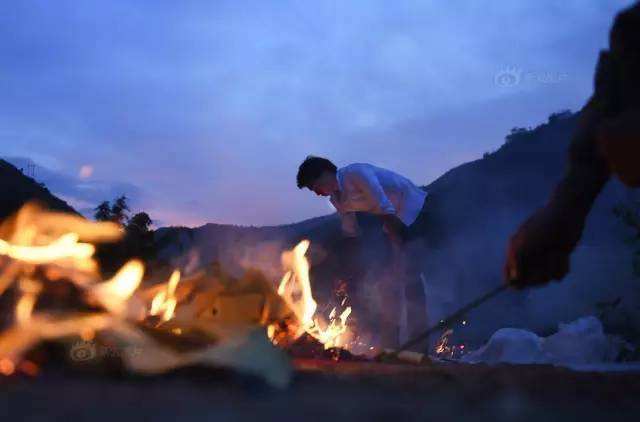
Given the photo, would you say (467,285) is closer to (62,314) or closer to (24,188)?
(24,188)

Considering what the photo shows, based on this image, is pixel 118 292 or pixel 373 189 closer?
pixel 118 292

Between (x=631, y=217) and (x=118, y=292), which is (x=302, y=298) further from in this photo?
(x=631, y=217)

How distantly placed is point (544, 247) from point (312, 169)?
3549 mm

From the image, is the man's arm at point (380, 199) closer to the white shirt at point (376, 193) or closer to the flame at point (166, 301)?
the white shirt at point (376, 193)

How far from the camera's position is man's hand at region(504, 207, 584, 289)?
2096 mm

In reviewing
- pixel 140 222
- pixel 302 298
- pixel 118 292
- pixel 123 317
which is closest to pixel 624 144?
pixel 123 317

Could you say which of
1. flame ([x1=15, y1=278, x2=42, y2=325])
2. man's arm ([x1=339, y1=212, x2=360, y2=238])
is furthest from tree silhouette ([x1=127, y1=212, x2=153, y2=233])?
flame ([x1=15, y1=278, x2=42, y2=325])

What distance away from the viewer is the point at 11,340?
9.16ft

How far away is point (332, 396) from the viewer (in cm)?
214

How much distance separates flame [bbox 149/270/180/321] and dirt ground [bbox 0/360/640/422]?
37.5 inches

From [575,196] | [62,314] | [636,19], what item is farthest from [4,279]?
[636,19]

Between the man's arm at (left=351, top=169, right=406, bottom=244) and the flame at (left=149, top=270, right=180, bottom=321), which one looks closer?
the flame at (left=149, top=270, right=180, bottom=321)

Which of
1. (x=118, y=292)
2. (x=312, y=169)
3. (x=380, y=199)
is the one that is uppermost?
(x=312, y=169)

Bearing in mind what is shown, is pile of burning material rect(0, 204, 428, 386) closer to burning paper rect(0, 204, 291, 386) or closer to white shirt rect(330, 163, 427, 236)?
burning paper rect(0, 204, 291, 386)
